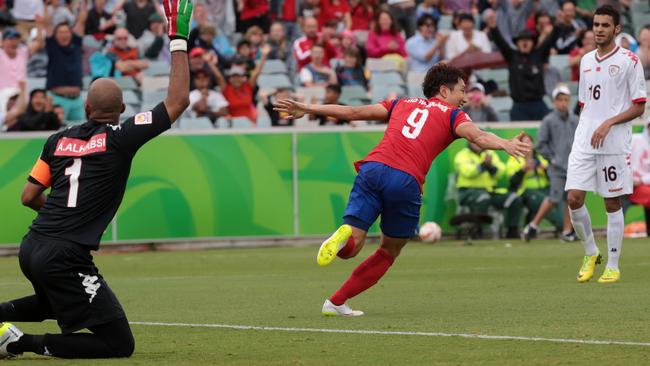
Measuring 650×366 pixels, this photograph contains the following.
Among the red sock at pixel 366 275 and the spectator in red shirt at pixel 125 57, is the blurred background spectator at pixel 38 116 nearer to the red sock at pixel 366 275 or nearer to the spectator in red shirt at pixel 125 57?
the spectator in red shirt at pixel 125 57

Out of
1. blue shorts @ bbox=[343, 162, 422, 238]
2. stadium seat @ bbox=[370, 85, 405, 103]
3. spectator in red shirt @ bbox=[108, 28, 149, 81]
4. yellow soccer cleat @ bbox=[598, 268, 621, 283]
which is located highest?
blue shorts @ bbox=[343, 162, 422, 238]

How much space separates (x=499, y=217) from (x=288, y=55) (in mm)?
5965

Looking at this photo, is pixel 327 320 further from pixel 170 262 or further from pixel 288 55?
pixel 288 55

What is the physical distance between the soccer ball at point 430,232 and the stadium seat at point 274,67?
17.3 feet

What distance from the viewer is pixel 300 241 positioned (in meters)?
22.0

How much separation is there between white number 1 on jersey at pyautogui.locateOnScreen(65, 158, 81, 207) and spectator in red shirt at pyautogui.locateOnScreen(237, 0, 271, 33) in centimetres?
1929

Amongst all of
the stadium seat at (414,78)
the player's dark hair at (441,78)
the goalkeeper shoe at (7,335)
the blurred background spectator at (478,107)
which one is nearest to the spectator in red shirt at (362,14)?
the stadium seat at (414,78)

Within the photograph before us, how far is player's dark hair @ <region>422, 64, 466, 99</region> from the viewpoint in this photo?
36.4 ft

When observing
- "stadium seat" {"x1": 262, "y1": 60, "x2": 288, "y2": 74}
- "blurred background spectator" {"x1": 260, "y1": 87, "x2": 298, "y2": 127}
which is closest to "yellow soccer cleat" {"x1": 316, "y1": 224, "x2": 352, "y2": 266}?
"blurred background spectator" {"x1": 260, "y1": 87, "x2": 298, "y2": 127}

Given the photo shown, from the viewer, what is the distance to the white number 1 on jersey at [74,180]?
8195 millimetres

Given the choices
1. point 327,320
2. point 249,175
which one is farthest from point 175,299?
point 249,175

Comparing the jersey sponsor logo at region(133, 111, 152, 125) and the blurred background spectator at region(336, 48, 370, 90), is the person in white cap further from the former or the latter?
the jersey sponsor logo at region(133, 111, 152, 125)

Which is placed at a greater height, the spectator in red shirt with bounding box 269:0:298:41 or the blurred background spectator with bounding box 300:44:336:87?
the spectator in red shirt with bounding box 269:0:298:41

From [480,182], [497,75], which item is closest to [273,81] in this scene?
[497,75]
